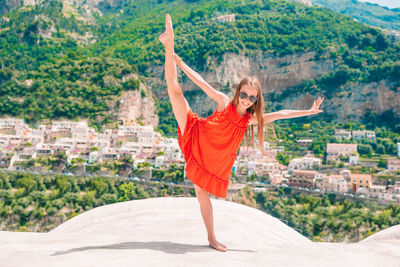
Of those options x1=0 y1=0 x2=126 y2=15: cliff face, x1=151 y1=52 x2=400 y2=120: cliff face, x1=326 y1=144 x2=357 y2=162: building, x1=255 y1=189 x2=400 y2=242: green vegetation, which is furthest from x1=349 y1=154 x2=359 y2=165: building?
x1=0 y1=0 x2=126 y2=15: cliff face

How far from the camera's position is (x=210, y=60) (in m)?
51.1

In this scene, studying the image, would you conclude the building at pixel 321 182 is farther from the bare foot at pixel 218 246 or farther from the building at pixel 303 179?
the bare foot at pixel 218 246

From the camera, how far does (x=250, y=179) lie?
31719 millimetres

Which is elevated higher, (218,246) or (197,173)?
(197,173)

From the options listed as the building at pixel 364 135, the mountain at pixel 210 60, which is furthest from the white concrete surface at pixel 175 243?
the mountain at pixel 210 60

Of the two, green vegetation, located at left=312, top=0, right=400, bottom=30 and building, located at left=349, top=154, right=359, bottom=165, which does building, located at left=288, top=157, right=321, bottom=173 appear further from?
green vegetation, located at left=312, top=0, right=400, bottom=30

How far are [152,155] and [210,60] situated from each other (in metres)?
21.2

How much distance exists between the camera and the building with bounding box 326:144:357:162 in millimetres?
34250

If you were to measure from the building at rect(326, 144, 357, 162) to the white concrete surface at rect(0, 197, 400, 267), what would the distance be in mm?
33191

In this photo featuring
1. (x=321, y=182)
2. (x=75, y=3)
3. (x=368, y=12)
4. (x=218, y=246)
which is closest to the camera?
(x=218, y=246)

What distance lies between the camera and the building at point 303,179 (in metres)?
29.1

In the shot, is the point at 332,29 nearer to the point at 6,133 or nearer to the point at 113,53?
the point at 113,53

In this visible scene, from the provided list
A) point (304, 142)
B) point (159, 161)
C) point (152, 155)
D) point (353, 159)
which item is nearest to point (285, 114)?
point (159, 161)

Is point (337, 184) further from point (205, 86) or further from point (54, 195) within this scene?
point (205, 86)
